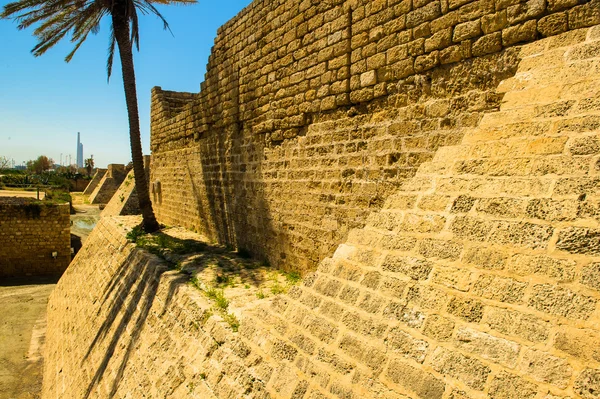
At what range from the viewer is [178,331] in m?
5.16

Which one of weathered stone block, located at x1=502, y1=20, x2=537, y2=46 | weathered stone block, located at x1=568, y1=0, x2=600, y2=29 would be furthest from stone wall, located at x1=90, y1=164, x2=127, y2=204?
weathered stone block, located at x1=568, y1=0, x2=600, y2=29

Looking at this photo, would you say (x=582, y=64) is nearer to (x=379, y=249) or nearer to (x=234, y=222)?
(x=379, y=249)

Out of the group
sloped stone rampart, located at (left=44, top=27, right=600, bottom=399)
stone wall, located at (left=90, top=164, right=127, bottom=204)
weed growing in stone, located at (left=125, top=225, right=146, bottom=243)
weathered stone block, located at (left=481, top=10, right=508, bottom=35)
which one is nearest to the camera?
sloped stone rampart, located at (left=44, top=27, right=600, bottom=399)

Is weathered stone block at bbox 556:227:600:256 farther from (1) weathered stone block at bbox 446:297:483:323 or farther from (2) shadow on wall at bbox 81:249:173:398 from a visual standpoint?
(2) shadow on wall at bbox 81:249:173:398

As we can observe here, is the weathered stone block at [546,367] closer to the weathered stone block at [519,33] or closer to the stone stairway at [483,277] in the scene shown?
the stone stairway at [483,277]

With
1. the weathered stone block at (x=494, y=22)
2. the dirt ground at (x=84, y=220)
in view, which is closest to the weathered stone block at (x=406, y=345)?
the weathered stone block at (x=494, y=22)

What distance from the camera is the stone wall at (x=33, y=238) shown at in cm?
1600

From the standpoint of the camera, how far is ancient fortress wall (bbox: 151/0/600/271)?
3854mm

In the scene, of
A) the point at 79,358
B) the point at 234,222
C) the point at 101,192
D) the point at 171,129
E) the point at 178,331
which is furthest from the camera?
the point at 101,192

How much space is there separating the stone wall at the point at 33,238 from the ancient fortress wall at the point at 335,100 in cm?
1053

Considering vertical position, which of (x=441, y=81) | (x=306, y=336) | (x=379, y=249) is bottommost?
(x=306, y=336)

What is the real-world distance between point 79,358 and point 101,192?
29.9m

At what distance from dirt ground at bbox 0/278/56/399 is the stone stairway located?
750cm

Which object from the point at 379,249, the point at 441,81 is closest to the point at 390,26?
the point at 441,81
